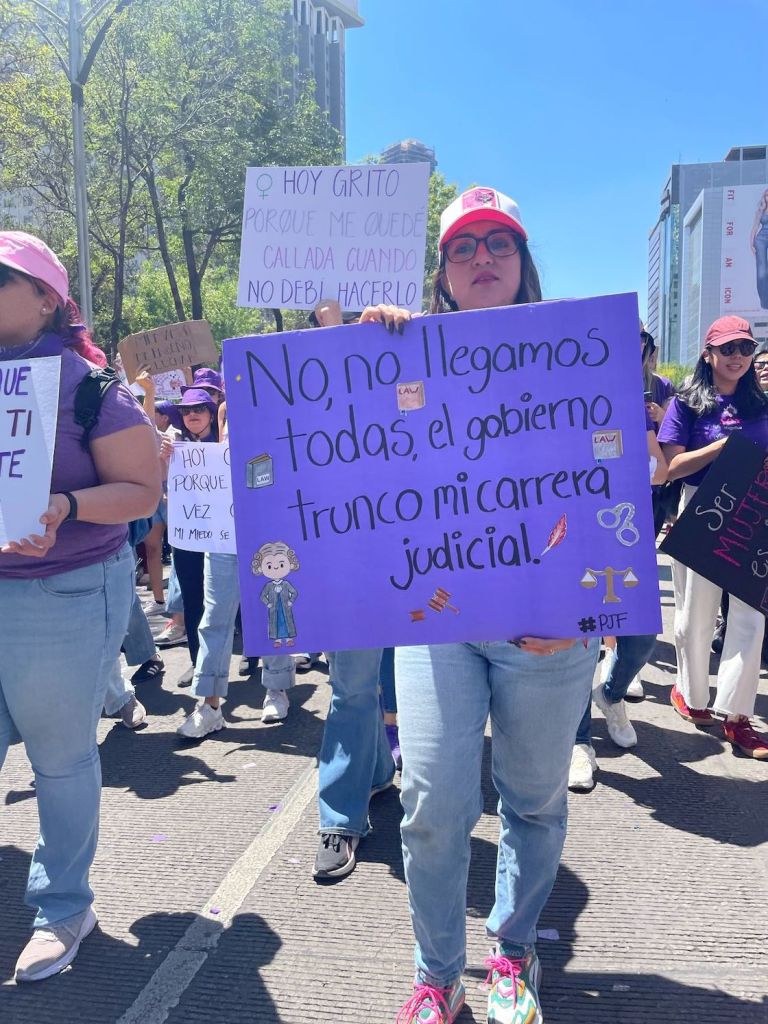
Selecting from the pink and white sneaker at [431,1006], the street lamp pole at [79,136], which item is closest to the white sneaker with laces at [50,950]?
the pink and white sneaker at [431,1006]

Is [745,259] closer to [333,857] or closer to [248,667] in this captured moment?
[248,667]

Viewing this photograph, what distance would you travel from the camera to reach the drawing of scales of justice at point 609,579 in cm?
191

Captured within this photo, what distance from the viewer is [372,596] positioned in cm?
200

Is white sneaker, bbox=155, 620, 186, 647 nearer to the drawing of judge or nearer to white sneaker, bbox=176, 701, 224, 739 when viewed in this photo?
white sneaker, bbox=176, 701, 224, 739

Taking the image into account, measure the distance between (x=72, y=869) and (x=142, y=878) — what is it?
505 millimetres

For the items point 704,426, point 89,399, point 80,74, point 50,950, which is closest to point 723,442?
point 704,426

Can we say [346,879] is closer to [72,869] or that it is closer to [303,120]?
[72,869]

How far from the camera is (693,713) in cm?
429

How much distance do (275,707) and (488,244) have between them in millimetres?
3062

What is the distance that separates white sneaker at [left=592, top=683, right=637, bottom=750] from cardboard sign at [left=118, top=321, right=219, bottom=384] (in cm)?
472

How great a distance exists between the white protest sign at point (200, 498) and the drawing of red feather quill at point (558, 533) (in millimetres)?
2583

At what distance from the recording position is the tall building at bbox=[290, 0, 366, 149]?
299 ft

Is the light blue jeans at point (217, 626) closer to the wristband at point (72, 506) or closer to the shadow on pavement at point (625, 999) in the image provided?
the wristband at point (72, 506)

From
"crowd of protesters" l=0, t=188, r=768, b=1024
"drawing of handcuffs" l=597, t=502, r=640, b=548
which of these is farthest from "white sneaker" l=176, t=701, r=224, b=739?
"drawing of handcuffs" l=597, t=502, r=640, b=548
